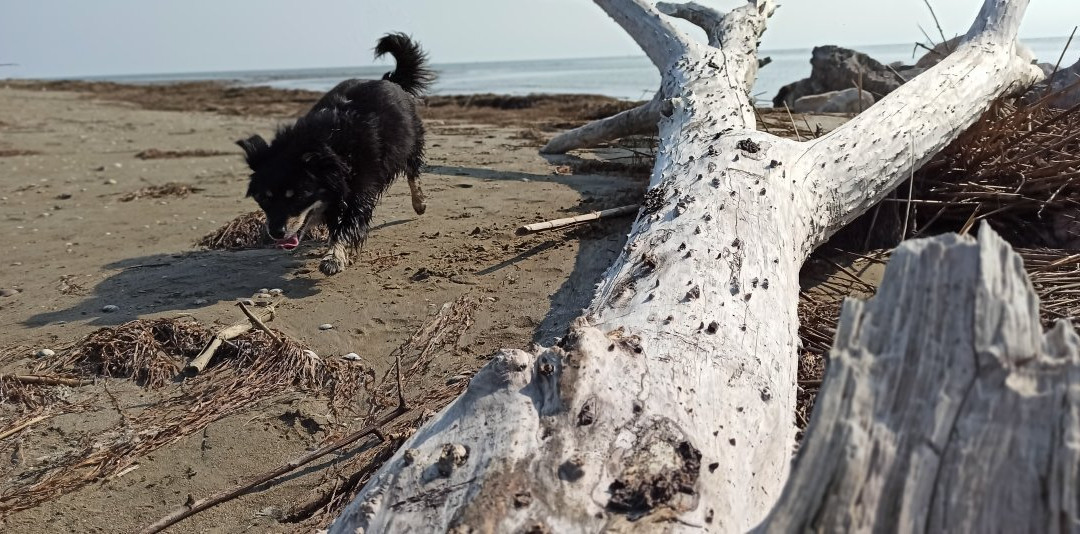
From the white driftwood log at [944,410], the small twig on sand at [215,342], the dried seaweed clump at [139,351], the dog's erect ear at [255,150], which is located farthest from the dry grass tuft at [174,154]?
the white driftwood log at [944,410]

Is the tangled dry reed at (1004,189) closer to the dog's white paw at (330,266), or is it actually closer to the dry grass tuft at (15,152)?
the dog's white paw at (330,266)

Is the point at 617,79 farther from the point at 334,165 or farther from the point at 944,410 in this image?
the point at 944,410

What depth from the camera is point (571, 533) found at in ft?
4.96

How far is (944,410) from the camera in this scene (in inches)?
47.2

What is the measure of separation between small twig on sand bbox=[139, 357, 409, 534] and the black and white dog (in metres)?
2.18

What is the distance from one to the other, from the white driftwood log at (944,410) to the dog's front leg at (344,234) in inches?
162

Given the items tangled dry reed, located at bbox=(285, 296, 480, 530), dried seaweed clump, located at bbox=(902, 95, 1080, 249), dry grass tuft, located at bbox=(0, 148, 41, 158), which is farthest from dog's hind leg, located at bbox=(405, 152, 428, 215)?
dry grass tuft, located at bbox=(0, 148, 41, 158)

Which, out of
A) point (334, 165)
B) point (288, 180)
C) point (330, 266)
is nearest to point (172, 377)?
point (330, 266)

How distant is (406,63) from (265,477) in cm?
459

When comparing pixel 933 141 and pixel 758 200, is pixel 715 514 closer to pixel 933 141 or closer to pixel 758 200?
pixel 758 200

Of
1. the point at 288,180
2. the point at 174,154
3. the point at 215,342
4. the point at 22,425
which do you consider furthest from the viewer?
the point at 174,154

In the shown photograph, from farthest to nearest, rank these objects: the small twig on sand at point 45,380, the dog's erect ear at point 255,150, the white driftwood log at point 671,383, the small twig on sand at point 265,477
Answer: the dog's erect ear at point 255,150, the small twig on sand at point 45,380, the small twig on sand at point 265,477, the white driftwood log at point 671,383

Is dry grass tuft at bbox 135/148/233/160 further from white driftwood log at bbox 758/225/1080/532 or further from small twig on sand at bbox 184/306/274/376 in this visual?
white driftwood log at bbox 758/225/1080/532

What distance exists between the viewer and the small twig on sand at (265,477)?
2.39 meters
